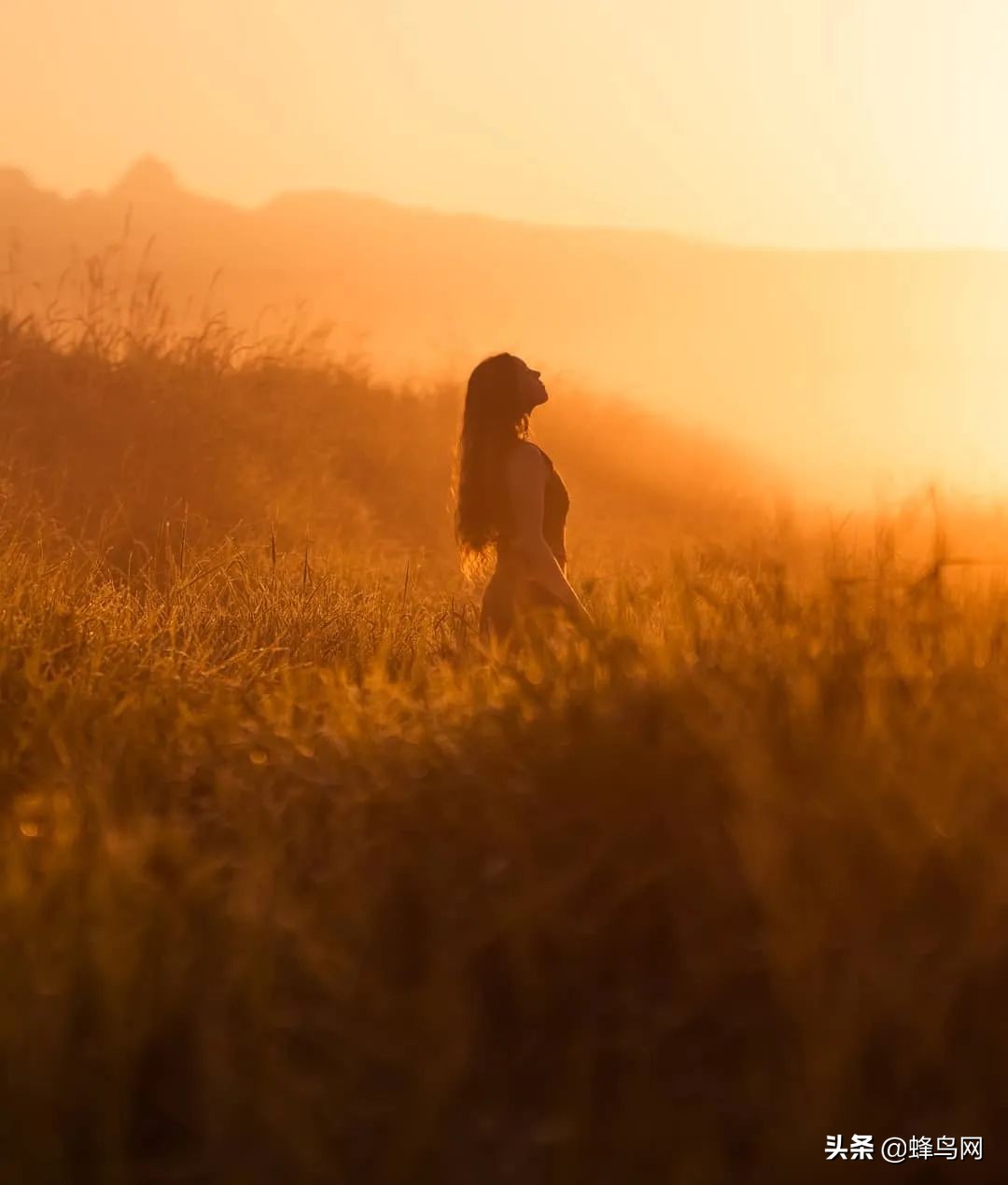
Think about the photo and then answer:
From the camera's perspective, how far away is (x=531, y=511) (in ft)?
20.5

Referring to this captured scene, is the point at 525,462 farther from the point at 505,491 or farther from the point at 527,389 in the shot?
the point at 527,389

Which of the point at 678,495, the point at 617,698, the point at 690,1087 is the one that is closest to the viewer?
the point at 690,1087

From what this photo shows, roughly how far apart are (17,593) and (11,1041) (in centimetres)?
337

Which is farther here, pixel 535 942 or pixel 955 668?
pixel 955 668

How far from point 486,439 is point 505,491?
0.26 m

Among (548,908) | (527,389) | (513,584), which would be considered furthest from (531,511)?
(548,908)

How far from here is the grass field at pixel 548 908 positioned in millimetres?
2203

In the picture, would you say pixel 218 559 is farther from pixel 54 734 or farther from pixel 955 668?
pixel 955 668

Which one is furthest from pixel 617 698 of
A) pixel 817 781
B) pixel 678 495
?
pixel 678 495

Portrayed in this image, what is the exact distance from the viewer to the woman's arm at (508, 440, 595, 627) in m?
6.13

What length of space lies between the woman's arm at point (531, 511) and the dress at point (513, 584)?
0.05 metres

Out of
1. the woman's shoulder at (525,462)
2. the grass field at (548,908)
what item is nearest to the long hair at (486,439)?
the woman's shoulder at (525,462)

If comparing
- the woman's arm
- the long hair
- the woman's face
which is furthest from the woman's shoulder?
the woman's face

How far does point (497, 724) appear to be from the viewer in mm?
3275
